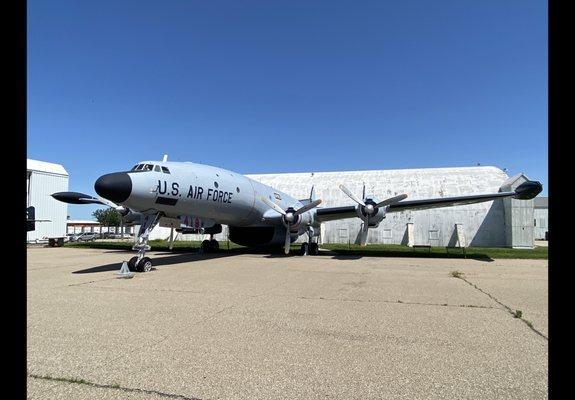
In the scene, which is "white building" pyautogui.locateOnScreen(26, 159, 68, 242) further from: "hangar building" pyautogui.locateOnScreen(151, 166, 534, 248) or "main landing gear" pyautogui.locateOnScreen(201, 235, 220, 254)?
"main landing gear" pyautogui.locateOnScreen(201, 235, 220, 254)

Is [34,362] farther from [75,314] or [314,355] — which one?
[314,355]

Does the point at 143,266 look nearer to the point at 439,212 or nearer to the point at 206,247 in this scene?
the point at 206,247

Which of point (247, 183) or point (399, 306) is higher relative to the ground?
point (247, 183)

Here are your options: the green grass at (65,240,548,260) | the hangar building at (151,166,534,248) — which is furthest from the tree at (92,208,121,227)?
the green grass at (65,240,548,260)

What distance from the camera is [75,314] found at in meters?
7.22

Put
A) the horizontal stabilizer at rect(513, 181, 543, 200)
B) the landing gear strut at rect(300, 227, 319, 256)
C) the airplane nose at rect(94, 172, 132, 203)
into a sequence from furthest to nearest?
the landing gear strut at rect(300, 227, 319, 256)
the horizontal stabilizer at rect(513, 181, 543, 200)
the airplane nose at rect(94, 172, 132, 203)

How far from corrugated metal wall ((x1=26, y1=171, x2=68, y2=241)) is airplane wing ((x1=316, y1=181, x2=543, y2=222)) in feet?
114

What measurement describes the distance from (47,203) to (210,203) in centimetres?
3631

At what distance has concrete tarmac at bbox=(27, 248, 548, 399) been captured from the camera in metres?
4.06

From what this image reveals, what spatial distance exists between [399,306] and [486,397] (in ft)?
14.1

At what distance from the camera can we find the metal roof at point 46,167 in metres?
→ 44.6

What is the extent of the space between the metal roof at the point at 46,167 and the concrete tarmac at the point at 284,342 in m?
41.1

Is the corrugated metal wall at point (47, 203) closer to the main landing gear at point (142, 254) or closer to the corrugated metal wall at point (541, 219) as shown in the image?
the main landing gear at point (142, 254)
